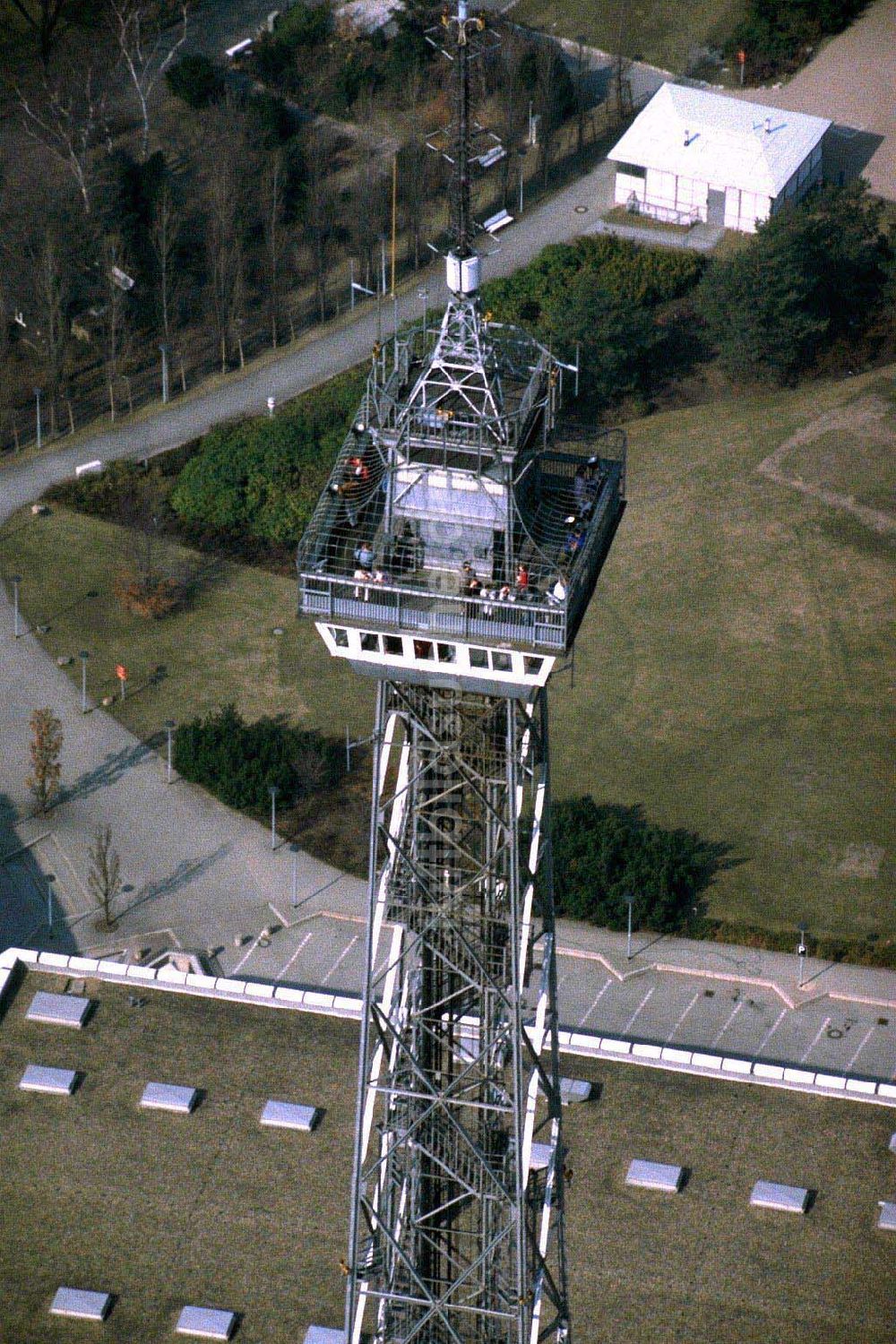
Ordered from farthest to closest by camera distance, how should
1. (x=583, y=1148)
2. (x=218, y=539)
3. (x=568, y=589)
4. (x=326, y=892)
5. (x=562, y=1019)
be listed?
1. (x=218, y=539)
2. (x=326, y=892)
3. (x=562, y=1019)
4. (x=583, y=1148)
5. (x=568, y=589)

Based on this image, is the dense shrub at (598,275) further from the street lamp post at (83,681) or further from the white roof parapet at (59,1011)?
the white roof parapet at (59,1011)

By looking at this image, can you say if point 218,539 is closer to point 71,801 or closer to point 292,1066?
point 71,801

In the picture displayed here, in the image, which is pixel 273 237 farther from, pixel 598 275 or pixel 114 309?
pixel 598 275

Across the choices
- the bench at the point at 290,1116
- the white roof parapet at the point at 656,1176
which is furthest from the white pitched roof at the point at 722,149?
the white roof parapet at the point at 656,1176

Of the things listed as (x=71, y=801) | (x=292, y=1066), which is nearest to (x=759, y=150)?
(x=71, y=801)

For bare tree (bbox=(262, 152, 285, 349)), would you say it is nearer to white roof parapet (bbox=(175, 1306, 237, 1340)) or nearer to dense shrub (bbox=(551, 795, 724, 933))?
dense shrub (bbox=(551, 795, 724, 933))

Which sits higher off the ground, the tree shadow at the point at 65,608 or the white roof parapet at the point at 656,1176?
the white roof parapet at the point at 656,1176
